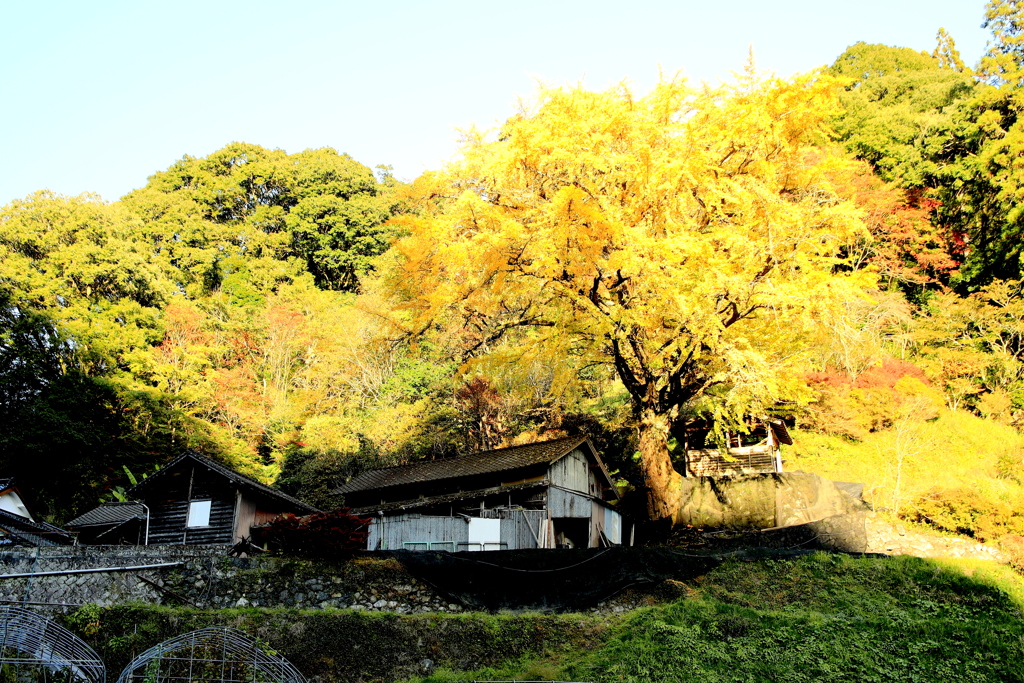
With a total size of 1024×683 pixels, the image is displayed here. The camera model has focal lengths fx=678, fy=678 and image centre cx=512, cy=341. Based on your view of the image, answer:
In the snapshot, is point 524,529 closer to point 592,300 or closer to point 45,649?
point 592,300

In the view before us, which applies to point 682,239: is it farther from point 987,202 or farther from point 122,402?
point 122,402

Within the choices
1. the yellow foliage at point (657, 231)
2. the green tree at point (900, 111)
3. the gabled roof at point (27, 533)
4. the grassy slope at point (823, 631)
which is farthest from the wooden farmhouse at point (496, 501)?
the green tree at point (900, 111)

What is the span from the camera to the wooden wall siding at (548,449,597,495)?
21.0 meters

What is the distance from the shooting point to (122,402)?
29516 mm

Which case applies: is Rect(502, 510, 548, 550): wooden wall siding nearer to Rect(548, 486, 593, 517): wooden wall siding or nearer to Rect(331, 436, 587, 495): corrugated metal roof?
Rect(548, 486, 593, 517): wooden wall siding

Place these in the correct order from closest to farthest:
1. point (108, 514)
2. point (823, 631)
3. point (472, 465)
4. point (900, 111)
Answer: point (823, 631)
point (472, 465)
point (108, 514)
point (900, 111)

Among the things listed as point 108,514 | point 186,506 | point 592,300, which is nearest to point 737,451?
point 592,300

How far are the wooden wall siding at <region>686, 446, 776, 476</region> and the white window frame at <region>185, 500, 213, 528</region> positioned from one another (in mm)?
17017

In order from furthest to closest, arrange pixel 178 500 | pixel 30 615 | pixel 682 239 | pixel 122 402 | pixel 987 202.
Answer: pixel 122 402
pixel 987 202
pixel 178 500
pixel 682 239
pixel 30 615

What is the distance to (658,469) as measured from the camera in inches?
701

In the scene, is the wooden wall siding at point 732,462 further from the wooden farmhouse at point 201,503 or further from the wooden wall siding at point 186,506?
the wooden wall siding at point 186,506

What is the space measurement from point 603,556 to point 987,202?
2482 centimetres


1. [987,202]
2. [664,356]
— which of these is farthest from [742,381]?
[987,202]

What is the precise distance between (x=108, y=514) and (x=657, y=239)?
23.9m
